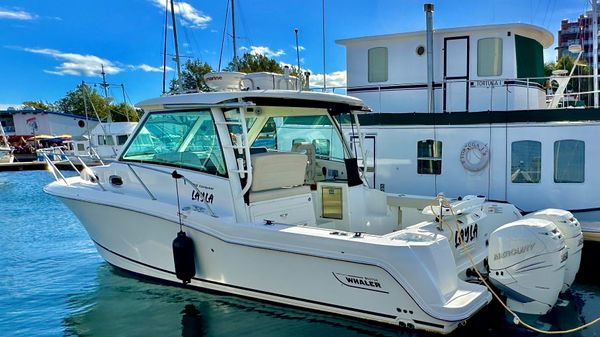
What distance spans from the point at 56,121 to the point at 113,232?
4921 cm

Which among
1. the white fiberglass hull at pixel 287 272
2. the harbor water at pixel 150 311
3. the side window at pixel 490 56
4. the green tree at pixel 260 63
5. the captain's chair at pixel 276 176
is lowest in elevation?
the harbor water at pixel 150 311

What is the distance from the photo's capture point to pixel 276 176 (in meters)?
5.64

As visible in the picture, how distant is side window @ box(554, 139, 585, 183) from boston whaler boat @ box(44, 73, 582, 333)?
10.1 ft

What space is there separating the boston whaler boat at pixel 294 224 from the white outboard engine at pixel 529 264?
13 millimetres

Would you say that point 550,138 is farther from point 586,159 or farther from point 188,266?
point 188,266

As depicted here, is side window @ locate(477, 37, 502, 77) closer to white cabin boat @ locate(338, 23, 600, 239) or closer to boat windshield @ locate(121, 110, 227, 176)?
white cabin boat @ locate(338, 23, 600, 239)

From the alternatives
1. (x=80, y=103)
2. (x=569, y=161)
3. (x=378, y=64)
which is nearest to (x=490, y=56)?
(x=378, y=64)

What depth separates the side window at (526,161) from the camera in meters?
8.45

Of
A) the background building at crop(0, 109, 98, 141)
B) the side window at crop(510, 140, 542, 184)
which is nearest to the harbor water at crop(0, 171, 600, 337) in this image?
the side window at crop(510, 140, 542, 184)

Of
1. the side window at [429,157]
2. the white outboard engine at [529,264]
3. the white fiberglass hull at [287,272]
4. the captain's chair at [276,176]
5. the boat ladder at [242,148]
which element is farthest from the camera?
the side window at [429,157]

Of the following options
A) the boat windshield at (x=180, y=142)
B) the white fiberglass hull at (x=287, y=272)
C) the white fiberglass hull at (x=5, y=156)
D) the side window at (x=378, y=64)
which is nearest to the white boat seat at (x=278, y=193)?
the boat windshield at (x=180, y=142)

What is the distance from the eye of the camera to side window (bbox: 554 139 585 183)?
26.7 ft

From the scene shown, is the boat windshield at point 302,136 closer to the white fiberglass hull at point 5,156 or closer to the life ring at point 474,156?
the life ring at point 474,156

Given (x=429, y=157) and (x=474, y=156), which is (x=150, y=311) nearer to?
(x=429, y=157)
